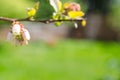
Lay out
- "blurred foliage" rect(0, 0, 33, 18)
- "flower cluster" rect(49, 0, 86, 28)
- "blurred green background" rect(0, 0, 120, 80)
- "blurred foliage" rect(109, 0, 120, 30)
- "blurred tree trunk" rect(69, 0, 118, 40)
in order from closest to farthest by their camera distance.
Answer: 1. "flower cluster" rect(49, 0, 86, 28)
2. "blurred green background" rect(0, 0, 120, 80)
3. "blurred foliage" rect(0, 0, 33, 18)
4. "blurred foliage" rect(109, 0, 120, 30)
5. "blurred tree trunk" rect(69, 0, 118, 40)

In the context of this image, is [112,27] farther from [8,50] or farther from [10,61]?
[10,61]

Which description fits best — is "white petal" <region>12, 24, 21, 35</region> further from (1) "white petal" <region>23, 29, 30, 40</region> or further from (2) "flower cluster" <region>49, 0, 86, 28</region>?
(2) "flower cluster" <region>49, 0, 86, 28</region>

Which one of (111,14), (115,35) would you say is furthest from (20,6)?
(111,14)

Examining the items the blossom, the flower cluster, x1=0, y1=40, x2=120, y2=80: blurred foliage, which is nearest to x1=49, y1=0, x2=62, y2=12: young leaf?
the flower cluster

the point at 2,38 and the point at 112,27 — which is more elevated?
the point at 2,38

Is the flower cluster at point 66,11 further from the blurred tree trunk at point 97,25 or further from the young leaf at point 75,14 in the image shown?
the blurred tree trunk at point 97,25

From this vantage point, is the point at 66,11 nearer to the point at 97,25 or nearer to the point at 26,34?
the point at 26,34
